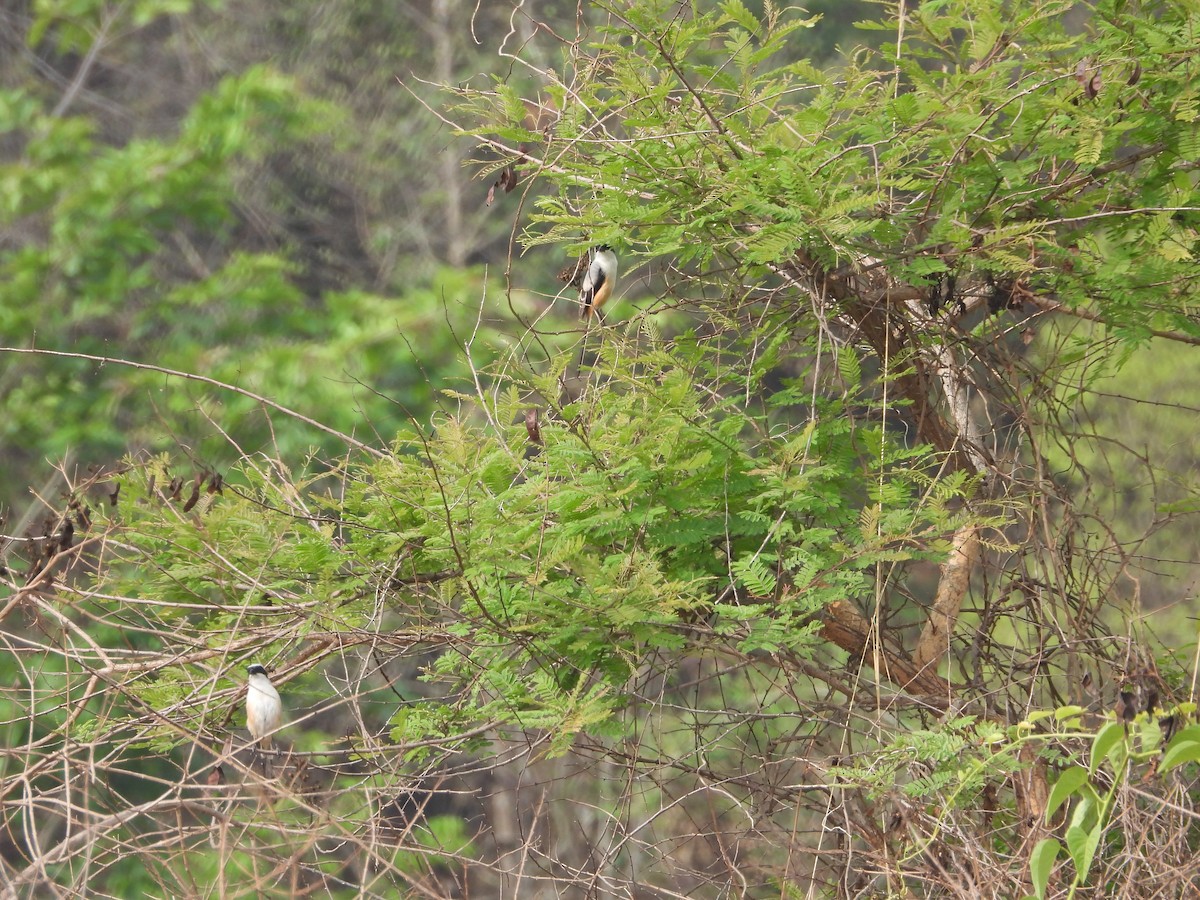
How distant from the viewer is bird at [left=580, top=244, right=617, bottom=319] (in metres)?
2.69

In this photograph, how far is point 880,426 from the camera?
2473 mm

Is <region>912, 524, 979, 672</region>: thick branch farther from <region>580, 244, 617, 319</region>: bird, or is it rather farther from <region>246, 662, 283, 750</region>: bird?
<region>246, 662, 283, 750</region>: bird

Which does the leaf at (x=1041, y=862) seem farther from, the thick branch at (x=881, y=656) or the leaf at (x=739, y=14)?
the leaf at (x=739, y=14)

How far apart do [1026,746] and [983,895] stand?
0.28 meters

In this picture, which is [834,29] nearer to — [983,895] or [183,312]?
[183,312]

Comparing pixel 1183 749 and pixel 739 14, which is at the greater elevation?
pixel 739 14

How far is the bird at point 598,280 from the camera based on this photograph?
2.69 m

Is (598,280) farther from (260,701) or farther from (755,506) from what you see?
(260,701)

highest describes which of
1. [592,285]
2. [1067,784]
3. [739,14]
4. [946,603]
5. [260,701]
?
[739,14]

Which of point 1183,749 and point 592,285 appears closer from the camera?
point 1183,749

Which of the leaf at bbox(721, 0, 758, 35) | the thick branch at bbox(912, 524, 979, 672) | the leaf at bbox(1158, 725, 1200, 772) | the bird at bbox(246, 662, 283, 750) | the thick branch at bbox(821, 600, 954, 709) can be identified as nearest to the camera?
the leaf at bbox(1158, 725, 1200, 772)

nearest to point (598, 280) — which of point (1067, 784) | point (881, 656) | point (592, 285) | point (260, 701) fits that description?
point (592, 285)

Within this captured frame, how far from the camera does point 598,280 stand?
8.92ft

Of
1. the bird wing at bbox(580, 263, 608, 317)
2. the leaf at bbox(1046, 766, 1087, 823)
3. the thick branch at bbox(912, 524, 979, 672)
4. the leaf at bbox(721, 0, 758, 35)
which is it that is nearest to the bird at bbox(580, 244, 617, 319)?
the bird wing at bbox(580, 263, 608, 317)
